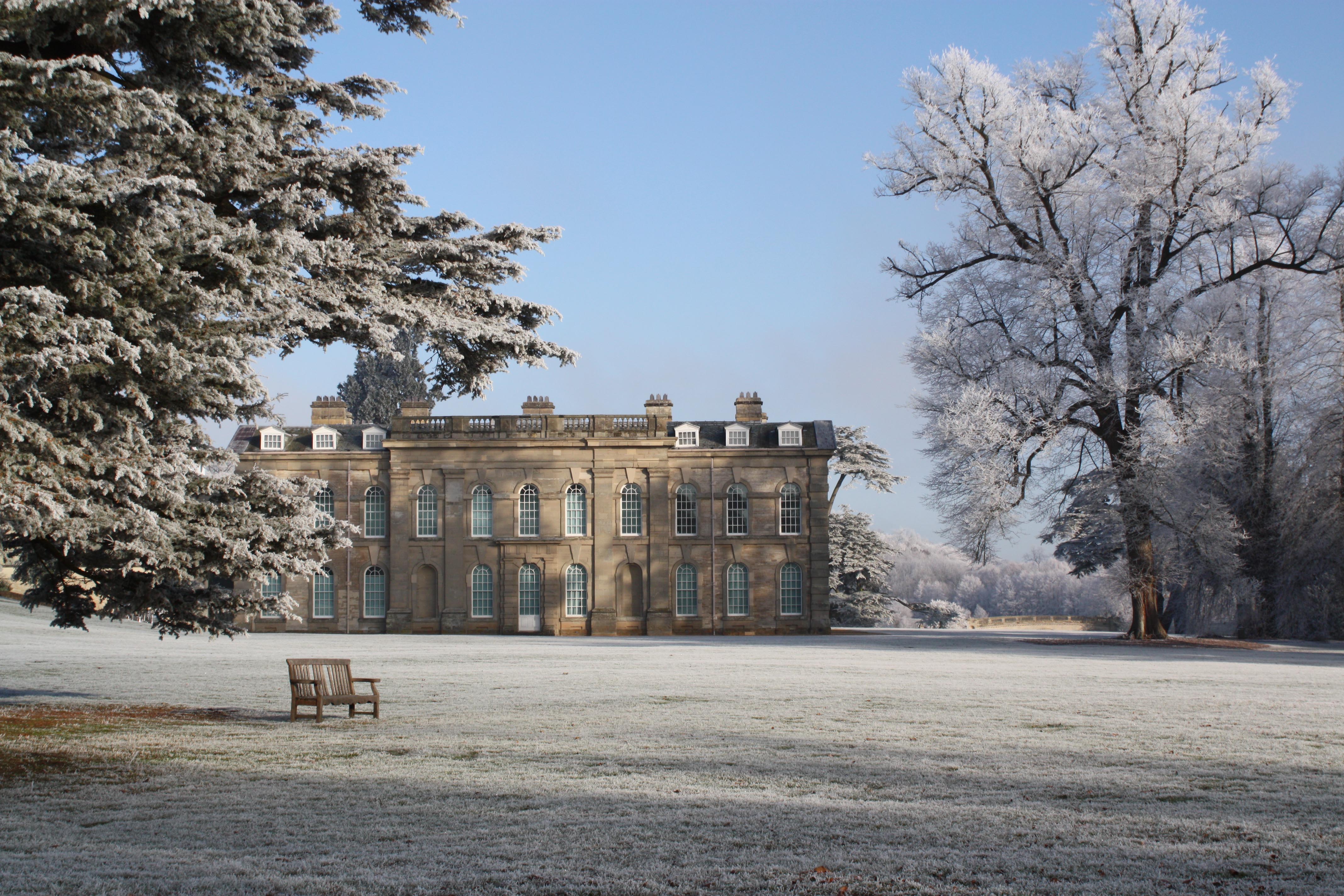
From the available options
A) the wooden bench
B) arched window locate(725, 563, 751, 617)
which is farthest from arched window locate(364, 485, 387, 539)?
the wooden bench

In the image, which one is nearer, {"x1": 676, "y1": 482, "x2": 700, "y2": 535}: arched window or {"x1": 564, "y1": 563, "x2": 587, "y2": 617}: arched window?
{"x1": 564, "y1": 563, "x2": 587, "y2": 617}: arched window

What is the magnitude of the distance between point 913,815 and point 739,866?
6.18 ft

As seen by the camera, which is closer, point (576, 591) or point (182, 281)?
point (182, 281)

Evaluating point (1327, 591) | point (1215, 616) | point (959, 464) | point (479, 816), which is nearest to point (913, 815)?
point (479, 816)

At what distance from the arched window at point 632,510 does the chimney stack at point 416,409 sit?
913 cm

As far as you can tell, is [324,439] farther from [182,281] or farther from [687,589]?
[182,281]

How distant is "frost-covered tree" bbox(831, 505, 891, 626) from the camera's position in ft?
177

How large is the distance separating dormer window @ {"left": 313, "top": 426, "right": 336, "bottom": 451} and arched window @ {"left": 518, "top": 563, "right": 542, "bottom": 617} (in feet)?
32.3

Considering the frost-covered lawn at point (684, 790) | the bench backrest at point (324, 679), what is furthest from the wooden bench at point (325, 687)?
the frost-covered lawn at point (684, 790)

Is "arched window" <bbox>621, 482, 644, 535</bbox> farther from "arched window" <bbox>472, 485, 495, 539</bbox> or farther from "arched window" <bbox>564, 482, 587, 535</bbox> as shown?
"arched window" <bbox>472, 485, 495, 539</bbox>

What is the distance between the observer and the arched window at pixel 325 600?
4831 cm

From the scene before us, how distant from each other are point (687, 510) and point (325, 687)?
114 feet

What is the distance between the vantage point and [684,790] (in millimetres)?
9070

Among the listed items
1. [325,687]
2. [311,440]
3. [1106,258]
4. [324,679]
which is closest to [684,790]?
[325,687]
